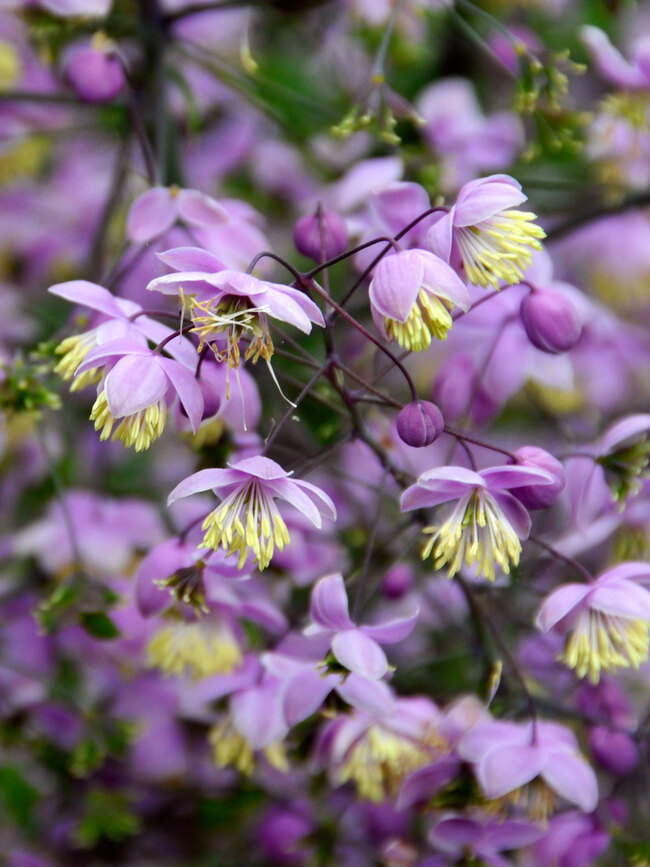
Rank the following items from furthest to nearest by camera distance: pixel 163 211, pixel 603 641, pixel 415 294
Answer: pixel 163 211
pixel 603 641
pixel 415 294

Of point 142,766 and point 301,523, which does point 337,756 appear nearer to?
point 301,523

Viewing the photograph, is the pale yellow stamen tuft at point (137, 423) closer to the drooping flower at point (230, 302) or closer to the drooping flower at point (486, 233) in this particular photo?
the drooping flower at point (230, 302)

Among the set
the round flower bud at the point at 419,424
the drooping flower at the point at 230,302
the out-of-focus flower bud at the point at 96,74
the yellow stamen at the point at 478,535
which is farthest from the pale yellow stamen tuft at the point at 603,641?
the out-of-focus flower bud at the point at 96,74

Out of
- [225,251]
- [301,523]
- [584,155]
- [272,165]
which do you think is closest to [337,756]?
[301,523]

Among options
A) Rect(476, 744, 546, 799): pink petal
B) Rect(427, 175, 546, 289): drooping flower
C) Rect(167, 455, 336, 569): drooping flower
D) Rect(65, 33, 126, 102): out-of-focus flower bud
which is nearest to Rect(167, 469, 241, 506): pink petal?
Rect(167, 455, 336, 569): drooping flower

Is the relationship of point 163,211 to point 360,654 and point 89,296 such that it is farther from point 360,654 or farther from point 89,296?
point 360,654

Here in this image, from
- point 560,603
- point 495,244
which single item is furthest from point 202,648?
point 495,244

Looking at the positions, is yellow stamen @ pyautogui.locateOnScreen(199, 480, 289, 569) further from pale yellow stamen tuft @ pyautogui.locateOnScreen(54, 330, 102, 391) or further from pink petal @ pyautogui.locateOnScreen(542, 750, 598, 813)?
pink petal @ pyautogui.locateOnScreen(542, 750, 598, 813)
